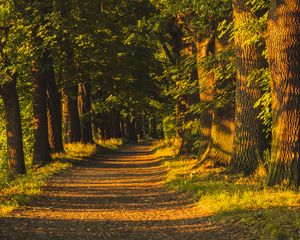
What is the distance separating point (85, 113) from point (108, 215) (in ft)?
85.5

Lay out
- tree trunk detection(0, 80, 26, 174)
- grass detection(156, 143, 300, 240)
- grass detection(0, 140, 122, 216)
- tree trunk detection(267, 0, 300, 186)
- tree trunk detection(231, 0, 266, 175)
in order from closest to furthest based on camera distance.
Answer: grass detection(156, 143, 300, 240) < tree trunk detection(267, 0, 300, 186) < grass detection(0, 140, 122, 216) < tree trunk detection(231, 0, 266, 175) < tree trunk detection(0, 80, 26, 174)

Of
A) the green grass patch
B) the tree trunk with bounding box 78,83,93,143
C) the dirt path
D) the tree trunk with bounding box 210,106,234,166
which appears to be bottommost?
the dirt path

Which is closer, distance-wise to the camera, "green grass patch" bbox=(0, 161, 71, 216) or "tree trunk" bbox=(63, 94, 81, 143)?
"green grass patch" bbox=(0, 161, 71, 216)

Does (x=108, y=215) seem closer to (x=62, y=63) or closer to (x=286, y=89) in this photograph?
(x=286, y=89)

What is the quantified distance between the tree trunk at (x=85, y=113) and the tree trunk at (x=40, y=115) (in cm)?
1163

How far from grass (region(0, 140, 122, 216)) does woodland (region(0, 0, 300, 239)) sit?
298mm

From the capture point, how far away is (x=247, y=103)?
46.5 ft

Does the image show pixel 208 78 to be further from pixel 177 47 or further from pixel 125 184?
pixel 177 47

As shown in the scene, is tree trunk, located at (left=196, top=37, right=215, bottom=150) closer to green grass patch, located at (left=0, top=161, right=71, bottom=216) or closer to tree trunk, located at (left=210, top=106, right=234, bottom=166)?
tree trunk, located at (left=210, top=106, right=234, bottom=166)

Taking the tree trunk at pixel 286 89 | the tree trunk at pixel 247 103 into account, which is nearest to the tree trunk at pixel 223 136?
the tree trunk at pixel 247 103

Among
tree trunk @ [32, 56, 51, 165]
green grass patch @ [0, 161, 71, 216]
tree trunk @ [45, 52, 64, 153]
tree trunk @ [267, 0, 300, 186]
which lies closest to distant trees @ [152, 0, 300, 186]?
tree trunk @ [267, 0, 300, 186]

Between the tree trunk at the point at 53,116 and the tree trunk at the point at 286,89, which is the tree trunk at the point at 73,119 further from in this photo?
the tree trunk at the point at 286,89

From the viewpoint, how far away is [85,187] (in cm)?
1602

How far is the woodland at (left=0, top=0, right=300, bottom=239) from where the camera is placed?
11.0 meters
